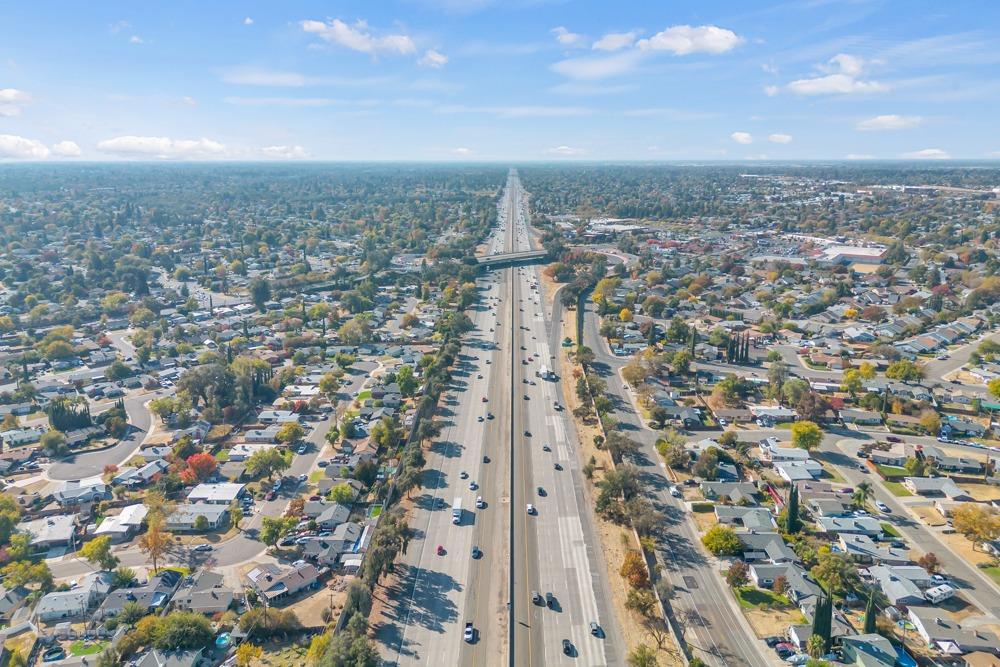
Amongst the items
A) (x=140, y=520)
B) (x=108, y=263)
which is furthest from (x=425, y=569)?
(x=108, y=263)

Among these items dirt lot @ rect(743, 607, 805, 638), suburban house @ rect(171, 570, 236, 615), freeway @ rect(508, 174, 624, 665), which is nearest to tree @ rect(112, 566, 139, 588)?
suburban house @ rect(171, 570, 236, 615)

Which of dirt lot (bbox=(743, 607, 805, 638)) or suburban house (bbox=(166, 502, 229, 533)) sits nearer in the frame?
dirt lot (bbox=(743, 607, 805, 638))

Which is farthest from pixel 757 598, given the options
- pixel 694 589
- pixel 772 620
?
pixel 694 589

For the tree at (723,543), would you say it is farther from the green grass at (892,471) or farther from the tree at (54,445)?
the tree at (54,445)

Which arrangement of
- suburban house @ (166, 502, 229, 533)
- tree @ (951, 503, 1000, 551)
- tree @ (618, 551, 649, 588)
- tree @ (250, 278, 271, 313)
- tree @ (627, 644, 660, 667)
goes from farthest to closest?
1. tree @ (250, 278, 271, 313)
2. suburban house @ (166, 502, 229, 533)
3. tree @ (951, 503, 1000, 551)
4. tree @ (618, 551, 649, 588)
5. tree @ (627, 644, 660, 667)

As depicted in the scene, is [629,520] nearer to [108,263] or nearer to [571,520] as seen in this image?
[571,520]

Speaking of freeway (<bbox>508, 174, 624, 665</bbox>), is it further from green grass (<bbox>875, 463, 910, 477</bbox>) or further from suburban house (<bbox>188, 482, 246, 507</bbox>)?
green grass (<bbox>875, 463, 910, 477</bbox>)

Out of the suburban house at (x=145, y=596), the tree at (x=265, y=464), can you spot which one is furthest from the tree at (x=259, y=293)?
the suburban house at (x=145, y=596)
